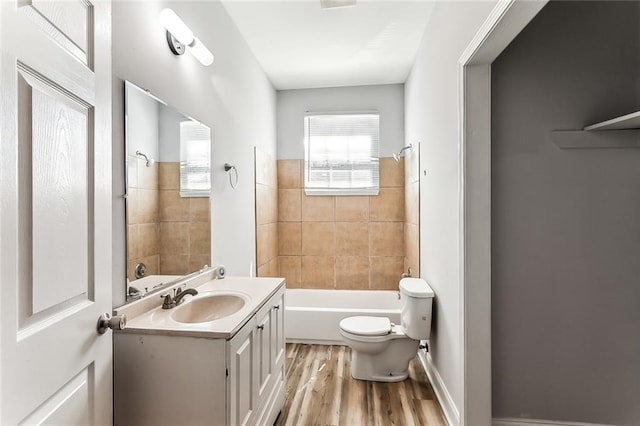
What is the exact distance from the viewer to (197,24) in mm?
2006

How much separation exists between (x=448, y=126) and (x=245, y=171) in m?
1.65

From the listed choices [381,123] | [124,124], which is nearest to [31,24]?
[124,124]

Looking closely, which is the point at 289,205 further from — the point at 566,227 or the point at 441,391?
the point at 566,227

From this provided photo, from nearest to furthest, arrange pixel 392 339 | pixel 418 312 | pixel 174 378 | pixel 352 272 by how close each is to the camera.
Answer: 1. pixel 174 378
2. pixel 418 312
3. pixel 392 339
4. pixel 352 272

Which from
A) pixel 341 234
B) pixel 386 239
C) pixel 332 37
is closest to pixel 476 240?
pixel 332 37

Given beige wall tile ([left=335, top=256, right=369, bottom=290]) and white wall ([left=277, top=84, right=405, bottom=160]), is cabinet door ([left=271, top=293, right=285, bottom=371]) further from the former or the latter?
white wall ([left=277, top=84, right=405, bottom=160])

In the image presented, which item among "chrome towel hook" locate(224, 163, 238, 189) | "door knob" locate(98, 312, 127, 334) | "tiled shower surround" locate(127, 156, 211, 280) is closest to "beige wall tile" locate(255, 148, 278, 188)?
"chrome towel hook" locate(224, 163, 238, 189)

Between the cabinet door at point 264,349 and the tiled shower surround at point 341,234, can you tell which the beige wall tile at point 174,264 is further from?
the tiled shower surround at point 341,234

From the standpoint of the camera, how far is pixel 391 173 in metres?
3.92

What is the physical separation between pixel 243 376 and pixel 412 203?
8.15 ft

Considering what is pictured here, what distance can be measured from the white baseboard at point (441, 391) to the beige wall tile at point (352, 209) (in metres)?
1.62

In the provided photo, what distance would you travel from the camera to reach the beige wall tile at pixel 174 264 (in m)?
1.71

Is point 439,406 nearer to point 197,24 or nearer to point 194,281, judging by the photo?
point 194,281

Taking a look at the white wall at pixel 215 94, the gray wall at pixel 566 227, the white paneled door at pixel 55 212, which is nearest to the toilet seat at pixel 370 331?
the gray wall at pixel 566 227
